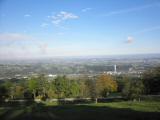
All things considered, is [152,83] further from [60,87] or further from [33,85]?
[33,85]

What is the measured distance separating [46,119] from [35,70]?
72.8 ft

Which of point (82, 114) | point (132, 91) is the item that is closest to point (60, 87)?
point (132, 91)

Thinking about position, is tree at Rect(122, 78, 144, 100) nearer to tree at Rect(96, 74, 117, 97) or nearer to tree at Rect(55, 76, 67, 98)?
tree at Rect(96, 74, 117, 97)

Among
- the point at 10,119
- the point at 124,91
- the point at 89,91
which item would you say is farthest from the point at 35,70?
the point at 10,119

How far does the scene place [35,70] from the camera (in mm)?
31109

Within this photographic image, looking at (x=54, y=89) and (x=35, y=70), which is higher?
(x=35, y=70)

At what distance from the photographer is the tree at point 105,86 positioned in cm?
2614

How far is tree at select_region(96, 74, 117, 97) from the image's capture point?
26.1m

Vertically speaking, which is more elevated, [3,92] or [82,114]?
[82,114]

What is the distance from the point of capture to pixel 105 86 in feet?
89.3

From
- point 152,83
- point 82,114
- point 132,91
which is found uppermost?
point 152,83

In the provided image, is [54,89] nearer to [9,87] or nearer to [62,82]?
[62,82]

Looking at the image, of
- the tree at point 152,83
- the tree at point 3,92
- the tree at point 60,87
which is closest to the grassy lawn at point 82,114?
the tree at point 3,92

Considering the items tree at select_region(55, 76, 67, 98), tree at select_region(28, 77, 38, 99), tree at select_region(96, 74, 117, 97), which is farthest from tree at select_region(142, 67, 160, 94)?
tree at select_region(28, 77, 38, 99)
